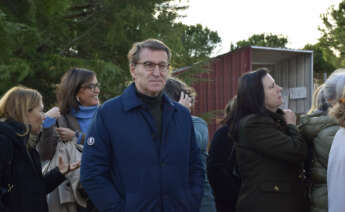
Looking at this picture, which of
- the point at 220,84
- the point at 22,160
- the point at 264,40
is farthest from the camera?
the point at 264,40

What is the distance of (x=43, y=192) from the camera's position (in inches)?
125

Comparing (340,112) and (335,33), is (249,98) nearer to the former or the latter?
(340,112)

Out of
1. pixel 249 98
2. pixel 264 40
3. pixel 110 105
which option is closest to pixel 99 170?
pixel 110 105

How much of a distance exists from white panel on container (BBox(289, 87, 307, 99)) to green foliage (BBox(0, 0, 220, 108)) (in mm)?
7270

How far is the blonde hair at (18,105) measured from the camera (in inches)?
124

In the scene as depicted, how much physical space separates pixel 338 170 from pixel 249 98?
1.05 meters

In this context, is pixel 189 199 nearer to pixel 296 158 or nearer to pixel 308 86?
pixel 296 158

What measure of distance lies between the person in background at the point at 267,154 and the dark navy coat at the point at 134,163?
631mm

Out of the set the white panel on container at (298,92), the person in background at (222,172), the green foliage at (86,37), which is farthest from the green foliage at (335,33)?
the person in background at (222,172)

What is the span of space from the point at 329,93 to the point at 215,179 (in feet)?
4.11

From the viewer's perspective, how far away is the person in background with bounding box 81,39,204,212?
257cm

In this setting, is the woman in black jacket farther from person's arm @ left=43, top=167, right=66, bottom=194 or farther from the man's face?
the man's face

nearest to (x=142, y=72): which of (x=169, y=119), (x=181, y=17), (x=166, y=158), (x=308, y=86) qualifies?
(x=169, y=119)

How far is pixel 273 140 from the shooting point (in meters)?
3.14
